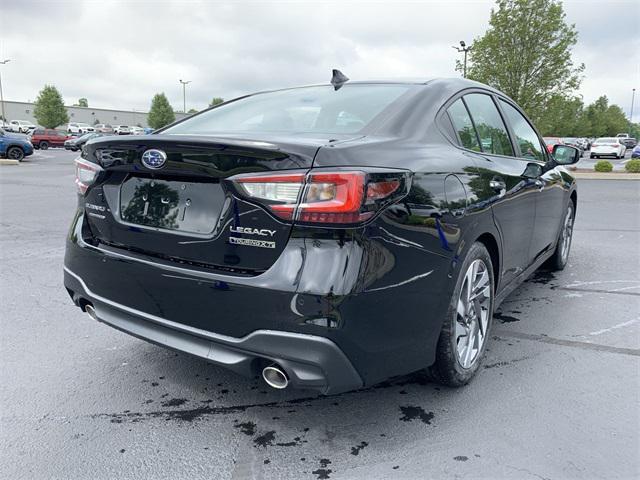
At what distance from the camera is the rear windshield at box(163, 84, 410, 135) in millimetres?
2557

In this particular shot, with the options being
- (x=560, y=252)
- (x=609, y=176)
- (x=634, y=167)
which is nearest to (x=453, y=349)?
(x=560, y=252)

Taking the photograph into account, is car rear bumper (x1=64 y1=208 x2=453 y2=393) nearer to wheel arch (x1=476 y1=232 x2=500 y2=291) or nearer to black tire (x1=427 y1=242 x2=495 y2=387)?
black tire (x1=427 y1=242 x2=495 y2=387)

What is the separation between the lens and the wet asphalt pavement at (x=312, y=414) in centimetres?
212

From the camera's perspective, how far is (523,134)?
3.95 meters

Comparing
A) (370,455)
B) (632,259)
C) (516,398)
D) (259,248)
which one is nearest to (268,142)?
(259,248)

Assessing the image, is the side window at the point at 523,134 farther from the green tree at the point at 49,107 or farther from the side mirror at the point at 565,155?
the green tree at the point at 49,107

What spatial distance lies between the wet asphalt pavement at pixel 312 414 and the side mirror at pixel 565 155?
136 cm

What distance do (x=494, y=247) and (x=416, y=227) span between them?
0.99 metres

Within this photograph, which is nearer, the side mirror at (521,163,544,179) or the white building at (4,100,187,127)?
the side mirror at (521,163,544,179)

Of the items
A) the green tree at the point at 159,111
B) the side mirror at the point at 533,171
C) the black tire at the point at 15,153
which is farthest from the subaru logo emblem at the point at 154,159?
the green tree at the point at 159,111

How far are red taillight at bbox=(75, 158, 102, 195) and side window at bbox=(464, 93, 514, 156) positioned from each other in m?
2.05

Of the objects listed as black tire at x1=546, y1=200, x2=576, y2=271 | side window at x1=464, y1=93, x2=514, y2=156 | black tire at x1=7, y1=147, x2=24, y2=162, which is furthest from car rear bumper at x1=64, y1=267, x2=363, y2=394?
black tire at x1=7, y1=147, x2=24, y2=162

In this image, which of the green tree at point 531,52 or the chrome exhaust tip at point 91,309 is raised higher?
the green tree at point 531,52

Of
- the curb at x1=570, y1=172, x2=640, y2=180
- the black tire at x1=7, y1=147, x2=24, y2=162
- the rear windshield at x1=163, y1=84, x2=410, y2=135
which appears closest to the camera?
the rear windshield at x1=163, y1=84, x2=410, y2=135
